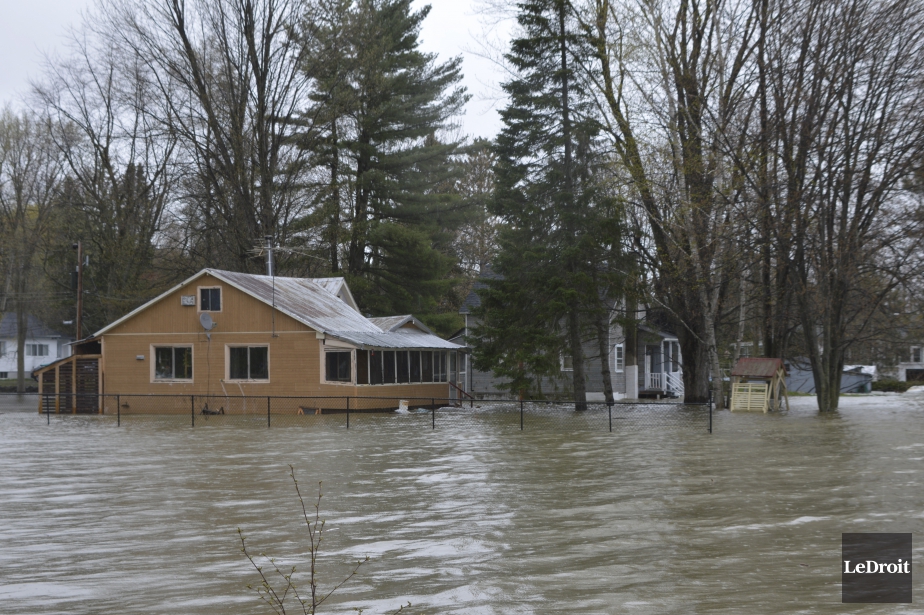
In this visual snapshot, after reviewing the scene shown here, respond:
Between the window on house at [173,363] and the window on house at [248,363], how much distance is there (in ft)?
6.08

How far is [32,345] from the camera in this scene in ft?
250

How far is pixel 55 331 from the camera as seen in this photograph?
76.6 meters

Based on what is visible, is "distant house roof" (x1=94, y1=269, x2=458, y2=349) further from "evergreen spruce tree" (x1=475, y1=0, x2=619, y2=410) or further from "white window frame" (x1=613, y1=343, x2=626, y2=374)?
"white window frame" (x1=613, y1=343, x2=626, y2=374)

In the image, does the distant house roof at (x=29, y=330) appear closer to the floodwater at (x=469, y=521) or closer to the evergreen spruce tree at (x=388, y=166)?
the evergreen spruce tree at (x=388, y=166)

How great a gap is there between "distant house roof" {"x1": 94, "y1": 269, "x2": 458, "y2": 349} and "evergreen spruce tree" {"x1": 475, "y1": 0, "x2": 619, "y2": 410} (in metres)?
4.44

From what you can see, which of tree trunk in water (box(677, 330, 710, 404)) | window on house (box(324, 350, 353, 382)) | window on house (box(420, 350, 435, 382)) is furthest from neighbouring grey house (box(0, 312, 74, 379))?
tree trunk in water (box(677, 330, 710, 404))

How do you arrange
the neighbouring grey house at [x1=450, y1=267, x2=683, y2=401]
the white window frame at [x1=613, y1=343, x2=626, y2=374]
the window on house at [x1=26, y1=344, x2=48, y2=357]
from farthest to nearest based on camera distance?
the window on house at [x1=26, y1=344, x2=48, y2=357] < the white window frame at [x1=613, y1=343, x2=626, y2=374] < the neighbouring grey house at [x1=450, y1=267, x2=683, y2=401]

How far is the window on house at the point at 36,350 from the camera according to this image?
7606cm

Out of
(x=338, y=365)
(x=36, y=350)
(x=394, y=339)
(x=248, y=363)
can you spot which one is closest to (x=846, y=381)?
(x=394, y=339)

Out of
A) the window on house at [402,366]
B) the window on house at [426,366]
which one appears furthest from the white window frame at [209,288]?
the window on house at [426,366]

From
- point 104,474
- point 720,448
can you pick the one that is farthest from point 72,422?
point 720,448

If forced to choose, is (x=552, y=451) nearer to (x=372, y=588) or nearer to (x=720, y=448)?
(x=720, y=448)

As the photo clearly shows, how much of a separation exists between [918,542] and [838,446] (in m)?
11.7

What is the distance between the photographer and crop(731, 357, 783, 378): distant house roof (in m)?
34.3
